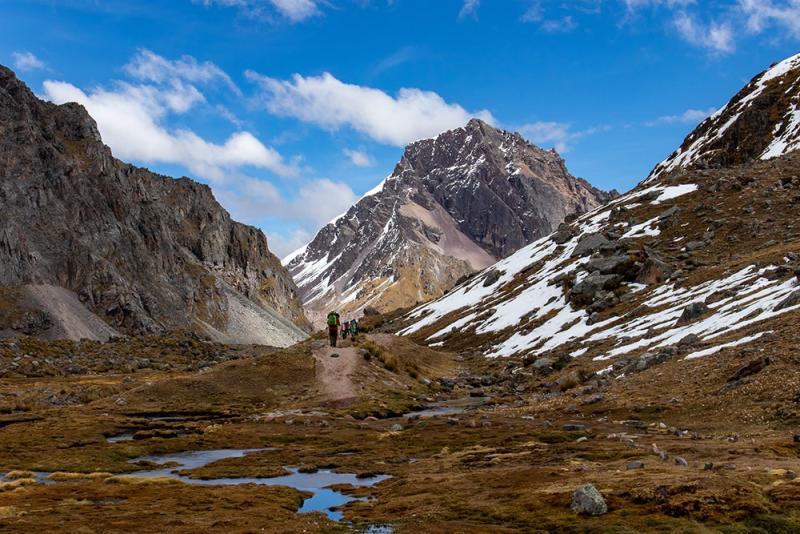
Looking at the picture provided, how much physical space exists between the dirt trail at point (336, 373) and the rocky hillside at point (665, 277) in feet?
76.8

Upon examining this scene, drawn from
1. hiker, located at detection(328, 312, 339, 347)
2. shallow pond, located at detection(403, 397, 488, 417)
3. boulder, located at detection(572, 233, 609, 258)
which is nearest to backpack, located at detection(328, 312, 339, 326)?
hiker, located at detection(328, 312, 339, 347)

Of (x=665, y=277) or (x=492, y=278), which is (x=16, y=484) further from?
(x=492, y=278)

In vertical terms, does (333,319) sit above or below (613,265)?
below

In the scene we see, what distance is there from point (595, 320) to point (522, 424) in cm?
4821

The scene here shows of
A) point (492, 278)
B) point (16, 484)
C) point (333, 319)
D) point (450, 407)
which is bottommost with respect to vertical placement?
point (16, 484)

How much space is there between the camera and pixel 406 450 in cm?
4253

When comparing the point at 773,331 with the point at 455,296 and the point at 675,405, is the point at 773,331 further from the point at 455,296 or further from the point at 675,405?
the point at 455,296

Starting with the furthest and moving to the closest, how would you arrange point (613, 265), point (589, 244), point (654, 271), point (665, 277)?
point (589, 244), point (613, 265), point (654, 271), point (665, 277)

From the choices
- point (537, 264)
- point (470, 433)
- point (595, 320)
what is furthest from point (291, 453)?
point (537, 264)

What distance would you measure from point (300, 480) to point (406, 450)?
906cm

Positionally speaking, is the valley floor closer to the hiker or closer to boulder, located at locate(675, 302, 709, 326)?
the hiker

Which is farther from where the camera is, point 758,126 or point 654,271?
point 758,126

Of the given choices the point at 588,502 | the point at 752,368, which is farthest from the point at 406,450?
the point at 752,368

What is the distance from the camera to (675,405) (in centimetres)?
4266
